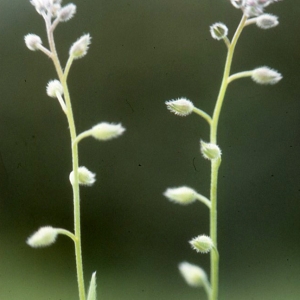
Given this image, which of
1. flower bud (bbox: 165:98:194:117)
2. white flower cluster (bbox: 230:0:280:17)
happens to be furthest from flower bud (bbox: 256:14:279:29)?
flower bud (bbox: 165:98:194:117)

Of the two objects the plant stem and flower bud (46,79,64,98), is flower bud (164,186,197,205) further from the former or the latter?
flower bud (46,79,64,98)

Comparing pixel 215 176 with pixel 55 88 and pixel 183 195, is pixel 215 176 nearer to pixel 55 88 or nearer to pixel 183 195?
pixel 183 195

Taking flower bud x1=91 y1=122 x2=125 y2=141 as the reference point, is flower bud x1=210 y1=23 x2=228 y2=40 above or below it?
above

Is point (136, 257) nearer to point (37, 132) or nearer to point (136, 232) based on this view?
point (136, 232)

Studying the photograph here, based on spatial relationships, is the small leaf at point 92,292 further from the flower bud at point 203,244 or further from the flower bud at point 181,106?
the flower bud at point 181,106

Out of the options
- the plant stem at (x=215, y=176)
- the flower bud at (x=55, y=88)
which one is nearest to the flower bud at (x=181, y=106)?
the plant stem at (x=215, y=176)

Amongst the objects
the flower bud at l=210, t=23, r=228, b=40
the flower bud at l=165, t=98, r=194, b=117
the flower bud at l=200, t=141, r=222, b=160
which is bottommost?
the flower bud at l=200, t=141, r=222, b=160

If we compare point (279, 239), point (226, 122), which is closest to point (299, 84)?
point (226, 122)
